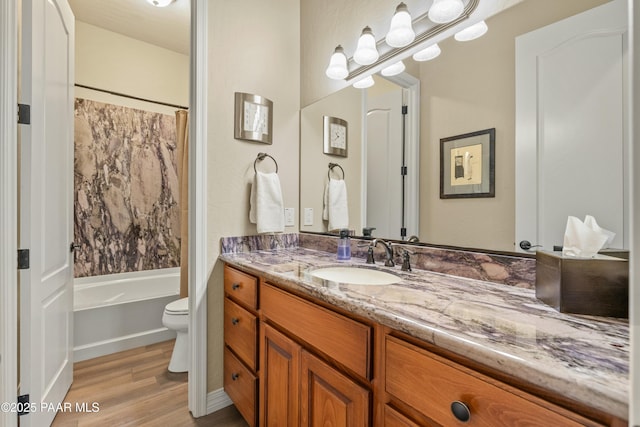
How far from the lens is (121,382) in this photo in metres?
1.92

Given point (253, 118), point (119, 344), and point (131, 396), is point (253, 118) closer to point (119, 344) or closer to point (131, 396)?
point (131, 396)

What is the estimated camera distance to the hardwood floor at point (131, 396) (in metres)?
1.58

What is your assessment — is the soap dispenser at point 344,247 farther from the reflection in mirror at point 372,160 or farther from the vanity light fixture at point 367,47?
the vanity light fixture at point 367,47

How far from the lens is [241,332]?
1.48m

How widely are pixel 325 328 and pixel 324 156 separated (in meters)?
1.22

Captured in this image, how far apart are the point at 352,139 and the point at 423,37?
61cm

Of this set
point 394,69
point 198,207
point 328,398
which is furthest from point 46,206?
point 394,69

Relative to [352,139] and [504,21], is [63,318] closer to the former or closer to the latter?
[352,139]

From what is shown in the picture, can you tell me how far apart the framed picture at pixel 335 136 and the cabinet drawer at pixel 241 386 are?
1.29 metres

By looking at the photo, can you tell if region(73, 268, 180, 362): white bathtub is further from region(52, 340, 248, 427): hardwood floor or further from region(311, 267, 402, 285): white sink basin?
region(311, 267, 402, 285): white sink basin

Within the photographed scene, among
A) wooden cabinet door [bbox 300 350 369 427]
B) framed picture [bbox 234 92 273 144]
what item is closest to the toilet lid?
framed picture [bbox 234 92 273 144]

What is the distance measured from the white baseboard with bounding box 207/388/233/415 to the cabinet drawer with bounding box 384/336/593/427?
4.38ft

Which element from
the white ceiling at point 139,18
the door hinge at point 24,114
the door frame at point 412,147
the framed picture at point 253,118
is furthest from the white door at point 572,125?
the white ceiling at point 139,18

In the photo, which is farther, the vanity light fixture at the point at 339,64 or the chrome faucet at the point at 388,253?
the vanity light fixture at the point at 339,64
